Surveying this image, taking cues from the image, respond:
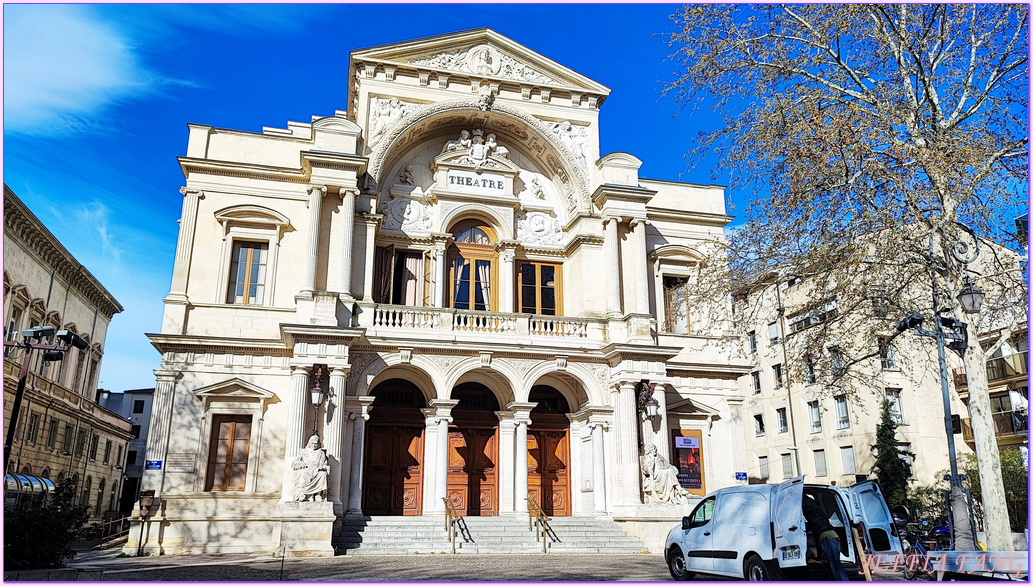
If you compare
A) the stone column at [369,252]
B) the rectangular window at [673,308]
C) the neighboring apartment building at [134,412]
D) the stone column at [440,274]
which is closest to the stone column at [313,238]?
the stone column at [369,252]

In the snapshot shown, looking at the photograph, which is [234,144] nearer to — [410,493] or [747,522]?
[410,493]

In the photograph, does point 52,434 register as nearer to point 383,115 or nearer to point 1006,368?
point 383,115

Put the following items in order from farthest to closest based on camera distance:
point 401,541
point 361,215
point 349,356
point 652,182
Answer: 1. point 652,182
2. point 361,215
3. point 349,356
4. point 401,541

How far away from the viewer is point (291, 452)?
1758 cm

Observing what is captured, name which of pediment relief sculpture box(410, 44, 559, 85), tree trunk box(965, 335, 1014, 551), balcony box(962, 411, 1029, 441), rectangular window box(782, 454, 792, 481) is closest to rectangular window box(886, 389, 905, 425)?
balcony box(962, 411, 1029, 441)

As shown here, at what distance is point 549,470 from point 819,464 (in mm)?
25070

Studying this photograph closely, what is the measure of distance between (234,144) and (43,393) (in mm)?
19107

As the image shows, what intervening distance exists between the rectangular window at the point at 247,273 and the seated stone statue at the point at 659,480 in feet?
36.3

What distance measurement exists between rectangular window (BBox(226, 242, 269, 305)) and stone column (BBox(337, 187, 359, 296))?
2.65 m

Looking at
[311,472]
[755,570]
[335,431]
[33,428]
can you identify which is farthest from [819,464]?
[33,428]

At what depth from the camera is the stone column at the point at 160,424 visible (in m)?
18.4

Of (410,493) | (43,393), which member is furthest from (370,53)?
(43,393)

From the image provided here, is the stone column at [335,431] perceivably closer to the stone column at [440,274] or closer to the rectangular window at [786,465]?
the stone column at [440,274]

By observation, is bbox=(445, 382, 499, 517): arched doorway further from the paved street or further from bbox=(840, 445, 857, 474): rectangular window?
bbox=(840, 445, 857, 474): rectangular window
